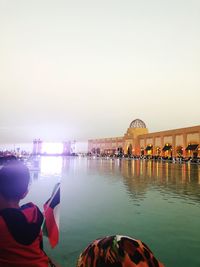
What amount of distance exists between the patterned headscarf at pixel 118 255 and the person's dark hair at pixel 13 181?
96cm

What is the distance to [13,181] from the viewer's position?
234 centimetres

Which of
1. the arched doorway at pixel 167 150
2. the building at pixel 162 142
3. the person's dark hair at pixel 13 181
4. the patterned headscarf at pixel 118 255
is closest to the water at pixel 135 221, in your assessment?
the person's dark hair at pixel 13 181

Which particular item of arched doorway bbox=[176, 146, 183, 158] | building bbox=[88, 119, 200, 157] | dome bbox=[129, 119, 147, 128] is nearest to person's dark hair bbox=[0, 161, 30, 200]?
building bbox=[88, 119, 200, 157]

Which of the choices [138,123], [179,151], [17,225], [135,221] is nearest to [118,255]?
[17,225]

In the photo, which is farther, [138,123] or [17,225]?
[138,123]

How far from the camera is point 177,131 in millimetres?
69625

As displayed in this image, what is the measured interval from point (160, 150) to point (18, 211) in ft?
261

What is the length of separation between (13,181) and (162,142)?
7753cm

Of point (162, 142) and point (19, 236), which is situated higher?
point (162, 142)

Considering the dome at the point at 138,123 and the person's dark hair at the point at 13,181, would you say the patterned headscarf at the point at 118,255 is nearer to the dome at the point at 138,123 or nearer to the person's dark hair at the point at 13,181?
the person's dark hair at the point at 13,181

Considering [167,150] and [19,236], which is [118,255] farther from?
[167,150]

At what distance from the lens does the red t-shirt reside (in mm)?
2217

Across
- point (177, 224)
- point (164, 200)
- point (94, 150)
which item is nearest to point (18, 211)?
point (177, 224)

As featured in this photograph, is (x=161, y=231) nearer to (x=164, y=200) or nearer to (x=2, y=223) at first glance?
(x=164, y=200)
